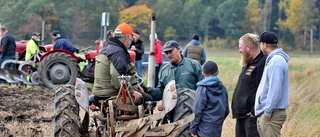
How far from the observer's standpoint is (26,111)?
31.1ft

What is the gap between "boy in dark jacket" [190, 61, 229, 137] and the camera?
19.0ft

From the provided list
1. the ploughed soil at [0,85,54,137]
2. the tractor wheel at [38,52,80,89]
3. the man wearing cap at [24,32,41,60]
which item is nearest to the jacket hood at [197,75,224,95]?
the ploughed soil at [0,85,54,137]

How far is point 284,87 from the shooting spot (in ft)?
17.3

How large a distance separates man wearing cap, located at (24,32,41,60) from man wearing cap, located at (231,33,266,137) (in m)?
9.05

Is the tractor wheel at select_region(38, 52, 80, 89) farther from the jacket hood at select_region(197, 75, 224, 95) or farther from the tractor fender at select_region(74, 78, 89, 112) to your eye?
the jacket hood at select_region(197, 75, 224, 95)

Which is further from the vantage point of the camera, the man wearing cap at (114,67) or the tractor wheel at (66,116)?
the tractor wheel at (66,116)

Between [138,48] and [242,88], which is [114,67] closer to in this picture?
[242,88]

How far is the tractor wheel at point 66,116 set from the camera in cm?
609

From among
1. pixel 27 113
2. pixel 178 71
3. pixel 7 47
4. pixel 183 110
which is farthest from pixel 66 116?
pixel 7 47

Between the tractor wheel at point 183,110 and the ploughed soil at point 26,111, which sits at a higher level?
the tractor wheel at point 183,110

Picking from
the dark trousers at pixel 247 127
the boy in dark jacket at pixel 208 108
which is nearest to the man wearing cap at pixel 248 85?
the dark trousers at pixel 247 127

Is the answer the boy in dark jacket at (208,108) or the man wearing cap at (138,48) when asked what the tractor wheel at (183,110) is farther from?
the man wearing cap at (138,48)

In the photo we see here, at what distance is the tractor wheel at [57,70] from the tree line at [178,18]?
39.2 metres

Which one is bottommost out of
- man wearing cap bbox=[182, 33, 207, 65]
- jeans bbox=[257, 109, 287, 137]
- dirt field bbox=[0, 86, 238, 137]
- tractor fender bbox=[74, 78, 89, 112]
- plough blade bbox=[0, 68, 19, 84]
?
dirt field bbox=[0, 86, 238, 137]
